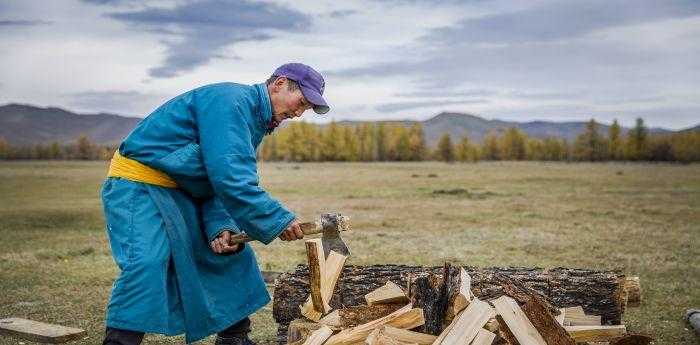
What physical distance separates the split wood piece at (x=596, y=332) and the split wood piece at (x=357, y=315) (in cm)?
125

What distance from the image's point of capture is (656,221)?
17219mm

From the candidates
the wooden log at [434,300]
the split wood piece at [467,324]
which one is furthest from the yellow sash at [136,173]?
the split wood piece at [467,324]

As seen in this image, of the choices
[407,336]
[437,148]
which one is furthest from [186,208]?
[437,148]

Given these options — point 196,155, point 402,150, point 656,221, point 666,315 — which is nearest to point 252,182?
point 196,155

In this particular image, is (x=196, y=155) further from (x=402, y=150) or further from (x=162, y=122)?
(x=402, y=150)

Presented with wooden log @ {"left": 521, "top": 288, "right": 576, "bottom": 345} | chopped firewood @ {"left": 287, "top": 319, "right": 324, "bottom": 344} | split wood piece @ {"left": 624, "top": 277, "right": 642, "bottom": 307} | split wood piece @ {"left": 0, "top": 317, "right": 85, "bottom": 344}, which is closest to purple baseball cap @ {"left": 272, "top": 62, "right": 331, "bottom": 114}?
chopped firewood @ {"left": 287, "top": 319, "right": 324, "bottom": 344}

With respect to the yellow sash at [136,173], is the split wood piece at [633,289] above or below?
below

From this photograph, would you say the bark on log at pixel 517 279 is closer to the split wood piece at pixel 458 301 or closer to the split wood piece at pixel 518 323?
the split wood piece at pixel 458 301

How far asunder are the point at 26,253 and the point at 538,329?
10.4 m

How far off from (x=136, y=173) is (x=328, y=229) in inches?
47.7

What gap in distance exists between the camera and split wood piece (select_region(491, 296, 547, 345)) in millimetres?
3627

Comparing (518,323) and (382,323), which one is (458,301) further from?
(382,323)

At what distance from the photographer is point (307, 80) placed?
3.73 m

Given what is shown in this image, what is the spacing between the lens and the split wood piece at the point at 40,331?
5746 mm
